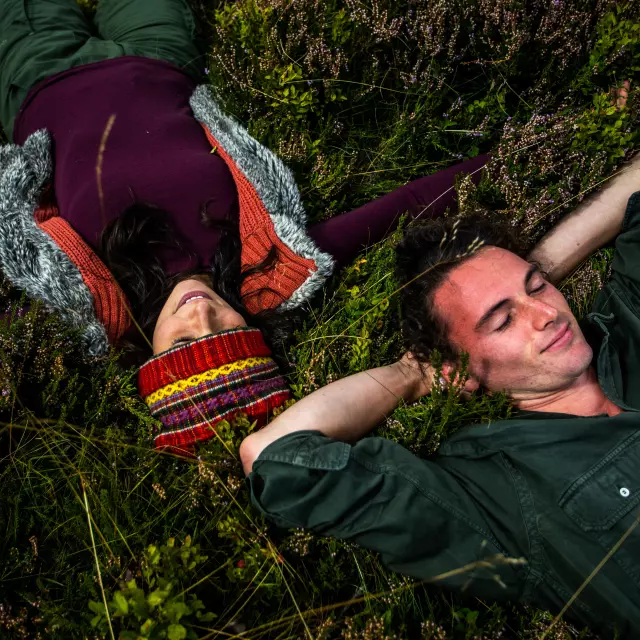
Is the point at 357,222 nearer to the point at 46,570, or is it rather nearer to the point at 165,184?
the point at 165,184

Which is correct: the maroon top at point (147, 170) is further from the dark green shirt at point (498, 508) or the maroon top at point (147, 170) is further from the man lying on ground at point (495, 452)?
the dark green shirt at point (498, 508)

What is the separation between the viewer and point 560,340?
2.34 metres

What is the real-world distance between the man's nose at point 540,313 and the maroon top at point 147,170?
102 cm

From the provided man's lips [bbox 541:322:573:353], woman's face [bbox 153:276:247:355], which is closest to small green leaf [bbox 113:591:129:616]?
woman's face [bbox 153:276:247:355]

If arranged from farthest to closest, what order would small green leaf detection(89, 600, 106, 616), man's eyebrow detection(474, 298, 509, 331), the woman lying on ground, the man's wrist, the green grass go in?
the man's wrist < the woman lying on ground < man's eyebrow detection(474, 298, 509, 331) < the green grass < small green leaf detection(89, 600, 106, 616)

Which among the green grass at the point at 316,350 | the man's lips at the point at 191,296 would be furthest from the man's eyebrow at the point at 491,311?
the man's lips at the point at 191,296

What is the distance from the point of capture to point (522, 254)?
2934mm

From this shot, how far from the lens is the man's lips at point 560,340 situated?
2.33 m

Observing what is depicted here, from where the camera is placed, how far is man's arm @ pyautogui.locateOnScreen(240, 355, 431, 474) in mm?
2248

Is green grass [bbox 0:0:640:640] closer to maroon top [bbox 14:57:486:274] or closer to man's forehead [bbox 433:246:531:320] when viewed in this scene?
maroon top [bbox 14:57:486:274]

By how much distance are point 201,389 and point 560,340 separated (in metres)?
1.74

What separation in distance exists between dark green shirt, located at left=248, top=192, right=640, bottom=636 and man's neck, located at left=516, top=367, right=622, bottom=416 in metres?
0.16

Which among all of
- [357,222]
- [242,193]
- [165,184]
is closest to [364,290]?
[357,222]

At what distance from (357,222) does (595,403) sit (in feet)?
5.45
